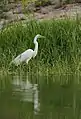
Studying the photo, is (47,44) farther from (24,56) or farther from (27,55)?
(24,56)

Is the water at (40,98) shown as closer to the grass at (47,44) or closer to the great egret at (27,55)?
the grass at (47,44)

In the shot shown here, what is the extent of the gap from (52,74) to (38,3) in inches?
433

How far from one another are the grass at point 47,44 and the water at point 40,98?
7.05 feet

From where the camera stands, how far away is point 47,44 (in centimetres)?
1667

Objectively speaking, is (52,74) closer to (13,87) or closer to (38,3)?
(13,87)

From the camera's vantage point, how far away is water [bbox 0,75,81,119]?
27.0 feet

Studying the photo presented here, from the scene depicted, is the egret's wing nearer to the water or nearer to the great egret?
the great egret

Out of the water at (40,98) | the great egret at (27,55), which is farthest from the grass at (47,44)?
the water at (40,98)

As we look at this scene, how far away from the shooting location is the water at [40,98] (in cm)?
824

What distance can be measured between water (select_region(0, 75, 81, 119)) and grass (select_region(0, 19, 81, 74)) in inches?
84.7

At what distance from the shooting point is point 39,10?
24031 millimetres

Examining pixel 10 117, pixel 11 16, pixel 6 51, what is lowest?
pixel 10 117

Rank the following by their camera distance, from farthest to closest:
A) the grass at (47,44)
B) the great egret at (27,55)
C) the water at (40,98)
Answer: the great egret at (27,55) < the grass at (47,44) < the water at (40,98)

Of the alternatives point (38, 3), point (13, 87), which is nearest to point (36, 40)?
point (13, 87)
